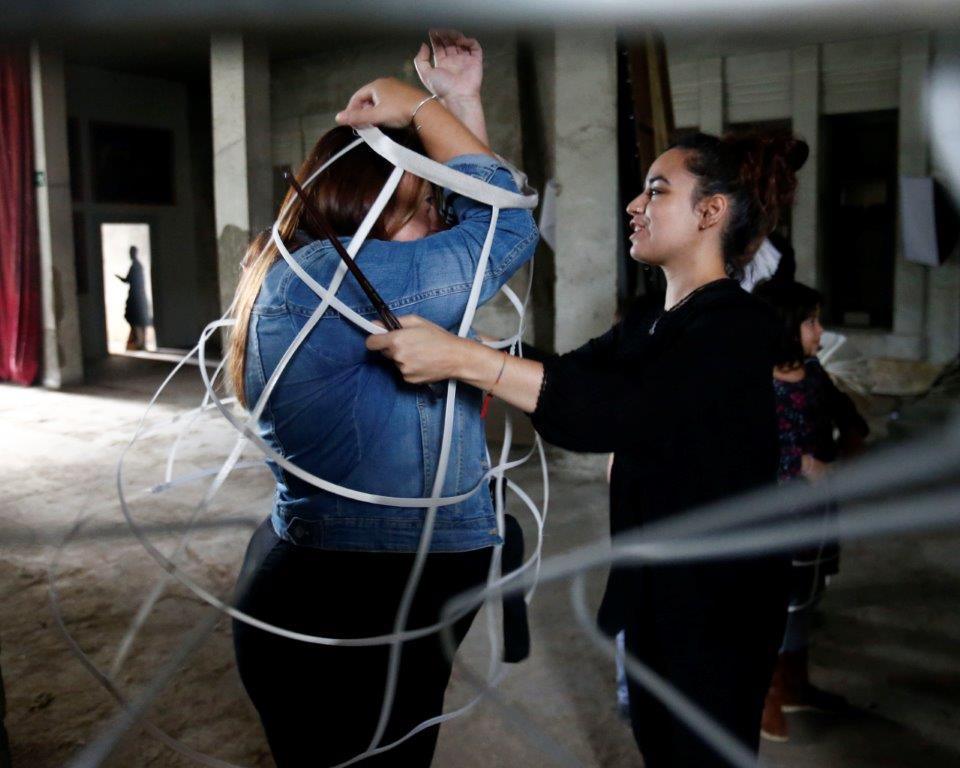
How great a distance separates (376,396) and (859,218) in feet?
28.3

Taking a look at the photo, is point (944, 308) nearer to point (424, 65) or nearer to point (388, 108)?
point (424, 65)

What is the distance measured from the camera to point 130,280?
36.2 ft

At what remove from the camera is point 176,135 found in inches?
439

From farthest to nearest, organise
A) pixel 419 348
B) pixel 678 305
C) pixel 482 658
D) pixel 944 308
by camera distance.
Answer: pixel 944 308 → pixel 482 658 → pixel 678 305 → pixel 419 348

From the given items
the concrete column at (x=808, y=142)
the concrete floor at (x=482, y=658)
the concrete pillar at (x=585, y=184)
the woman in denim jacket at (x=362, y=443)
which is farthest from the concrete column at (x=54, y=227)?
the woman in denim jacket at (x=362, y=443)

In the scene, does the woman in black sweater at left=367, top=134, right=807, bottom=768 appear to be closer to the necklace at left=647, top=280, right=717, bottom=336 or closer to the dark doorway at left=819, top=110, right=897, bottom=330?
the necklace at left=647, top=280, right=717, bottom=336

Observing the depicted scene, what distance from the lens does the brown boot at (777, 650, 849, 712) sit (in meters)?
2.36

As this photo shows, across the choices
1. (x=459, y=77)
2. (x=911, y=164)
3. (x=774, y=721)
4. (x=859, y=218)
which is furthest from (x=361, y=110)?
(x=859, y=218)

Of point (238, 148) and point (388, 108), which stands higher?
point (238, 148)

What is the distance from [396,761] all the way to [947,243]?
7617 millimetres

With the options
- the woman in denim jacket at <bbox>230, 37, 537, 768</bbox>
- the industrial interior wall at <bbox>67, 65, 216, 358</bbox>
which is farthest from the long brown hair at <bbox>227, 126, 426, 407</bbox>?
the industrial interior wall at <bbox>67, 65, 216, 358</bbox>

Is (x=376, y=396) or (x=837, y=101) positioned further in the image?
(x=837, y=101)

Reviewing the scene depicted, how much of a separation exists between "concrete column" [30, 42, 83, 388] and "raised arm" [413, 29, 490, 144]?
26.7 feet

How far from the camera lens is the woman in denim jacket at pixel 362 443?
1079 mm
